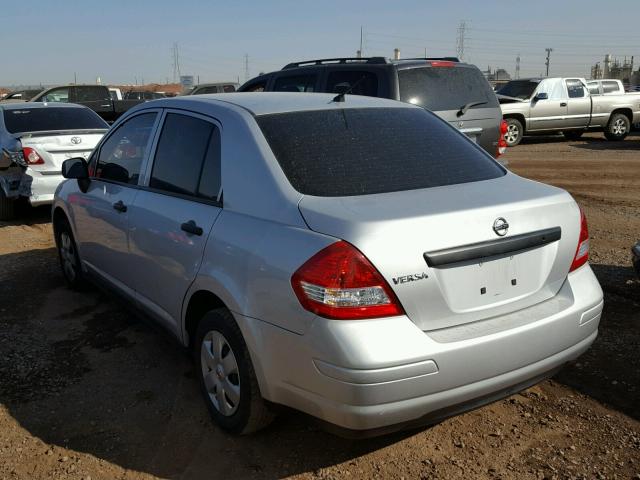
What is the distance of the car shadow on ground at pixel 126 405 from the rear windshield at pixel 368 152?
1099mm

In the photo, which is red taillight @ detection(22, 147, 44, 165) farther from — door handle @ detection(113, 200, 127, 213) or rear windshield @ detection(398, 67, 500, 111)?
rear windshield @ detection(398, 67, 500, 111)

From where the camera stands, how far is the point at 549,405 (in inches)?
135

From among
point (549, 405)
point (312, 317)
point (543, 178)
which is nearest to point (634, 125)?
point (543, 178)

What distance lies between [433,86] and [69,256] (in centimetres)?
453

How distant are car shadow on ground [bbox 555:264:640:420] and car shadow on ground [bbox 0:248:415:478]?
4.02 feet

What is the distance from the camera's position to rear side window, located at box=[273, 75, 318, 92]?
8.58 meters

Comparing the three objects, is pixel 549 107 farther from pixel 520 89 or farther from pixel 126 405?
pixel 126 405

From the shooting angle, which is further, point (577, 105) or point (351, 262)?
point (577, 105)

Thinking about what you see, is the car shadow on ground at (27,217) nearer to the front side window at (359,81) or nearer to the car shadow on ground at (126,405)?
the car shadow on ground at (126,405)

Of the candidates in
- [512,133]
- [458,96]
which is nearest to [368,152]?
[458,96]

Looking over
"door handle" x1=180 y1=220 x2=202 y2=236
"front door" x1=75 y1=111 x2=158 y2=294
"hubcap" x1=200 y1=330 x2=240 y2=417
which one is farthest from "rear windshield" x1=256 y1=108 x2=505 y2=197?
"front door" x1=75 y1=111 x2=158 y2=294

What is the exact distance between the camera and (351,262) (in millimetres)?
2445

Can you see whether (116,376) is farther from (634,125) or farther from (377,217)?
(634,125)

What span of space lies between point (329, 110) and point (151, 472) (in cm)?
207
